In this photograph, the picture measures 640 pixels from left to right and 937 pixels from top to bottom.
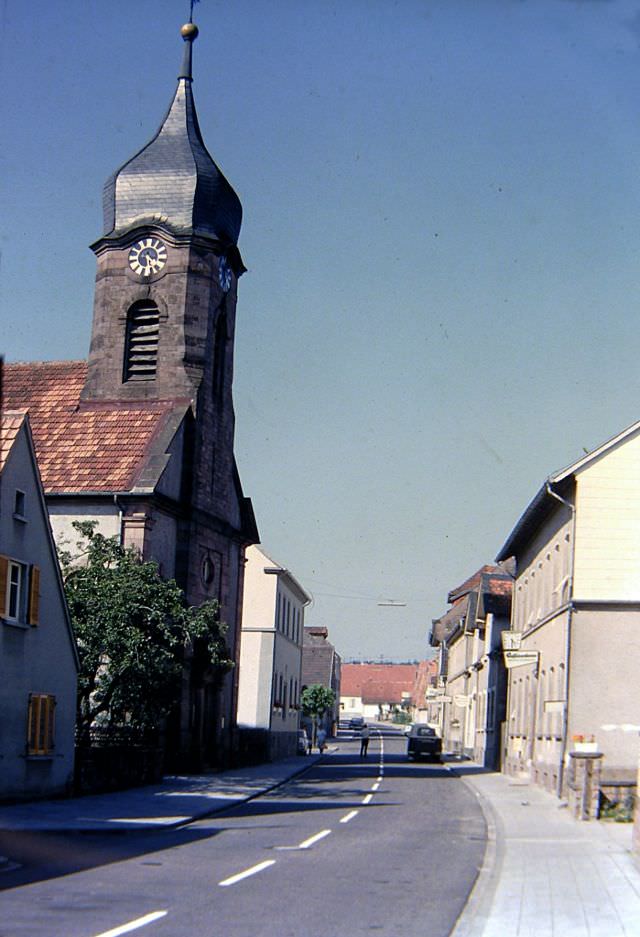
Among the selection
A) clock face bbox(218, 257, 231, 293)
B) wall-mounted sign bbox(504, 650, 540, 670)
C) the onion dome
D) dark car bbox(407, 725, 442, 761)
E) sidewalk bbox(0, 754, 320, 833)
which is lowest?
dark car bbox(407, 725, 442, 761)

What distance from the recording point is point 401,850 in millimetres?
19141

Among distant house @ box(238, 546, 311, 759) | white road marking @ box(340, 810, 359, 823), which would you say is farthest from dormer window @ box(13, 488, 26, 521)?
distant house @ box(238, 546, 311, 759)

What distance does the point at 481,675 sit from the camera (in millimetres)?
60656

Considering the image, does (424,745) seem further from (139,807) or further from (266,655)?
(139,807)

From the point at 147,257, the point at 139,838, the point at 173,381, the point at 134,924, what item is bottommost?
the point at 139,838

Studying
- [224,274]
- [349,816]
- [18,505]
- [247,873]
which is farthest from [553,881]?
[224,274]

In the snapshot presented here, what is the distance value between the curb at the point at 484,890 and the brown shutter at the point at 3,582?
396 inches

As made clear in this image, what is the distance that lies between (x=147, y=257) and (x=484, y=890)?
102 feet

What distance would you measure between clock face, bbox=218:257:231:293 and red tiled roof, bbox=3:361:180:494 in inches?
192

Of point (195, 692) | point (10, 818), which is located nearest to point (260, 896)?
point (10, 818)

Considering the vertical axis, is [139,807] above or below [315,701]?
above

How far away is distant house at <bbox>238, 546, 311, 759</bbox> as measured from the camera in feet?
186

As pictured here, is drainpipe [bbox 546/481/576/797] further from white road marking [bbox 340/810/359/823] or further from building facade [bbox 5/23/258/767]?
building facade [bbox 5/23/258/767]

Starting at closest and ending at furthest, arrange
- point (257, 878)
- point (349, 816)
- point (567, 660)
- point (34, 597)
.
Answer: point (257, 878), point (349, 816), point (34, 597), point (567, 660)
